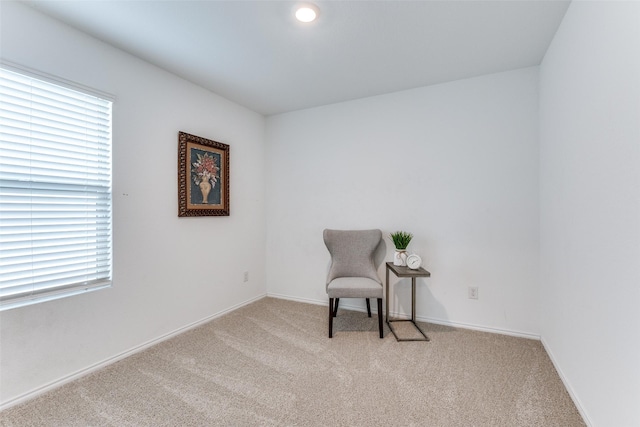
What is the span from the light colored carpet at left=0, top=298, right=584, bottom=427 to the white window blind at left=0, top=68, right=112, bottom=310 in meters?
0.71

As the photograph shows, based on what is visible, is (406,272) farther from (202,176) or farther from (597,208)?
(202,176)

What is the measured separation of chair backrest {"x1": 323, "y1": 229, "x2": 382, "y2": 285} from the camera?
2.73 m

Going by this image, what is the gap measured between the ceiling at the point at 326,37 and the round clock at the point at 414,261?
1.64 meters

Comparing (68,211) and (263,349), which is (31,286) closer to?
(68,211)

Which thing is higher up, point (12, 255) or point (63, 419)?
point (12, 255)

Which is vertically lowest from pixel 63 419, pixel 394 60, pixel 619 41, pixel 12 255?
pixel 63 419

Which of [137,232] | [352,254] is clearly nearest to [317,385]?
[352,254]

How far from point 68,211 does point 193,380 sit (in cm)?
138

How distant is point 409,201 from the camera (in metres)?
2.77

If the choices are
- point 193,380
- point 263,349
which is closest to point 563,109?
point 263,349

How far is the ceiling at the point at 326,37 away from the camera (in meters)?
1.63

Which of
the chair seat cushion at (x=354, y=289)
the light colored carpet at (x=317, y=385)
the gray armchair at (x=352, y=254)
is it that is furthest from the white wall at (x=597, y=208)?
the gray armchair at (x=352, y=254)

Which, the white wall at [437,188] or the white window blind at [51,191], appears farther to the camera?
the white wall at [437,188]

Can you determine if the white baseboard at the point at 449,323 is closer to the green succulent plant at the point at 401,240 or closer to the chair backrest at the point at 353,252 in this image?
the chair backrest at the point at 353,252
